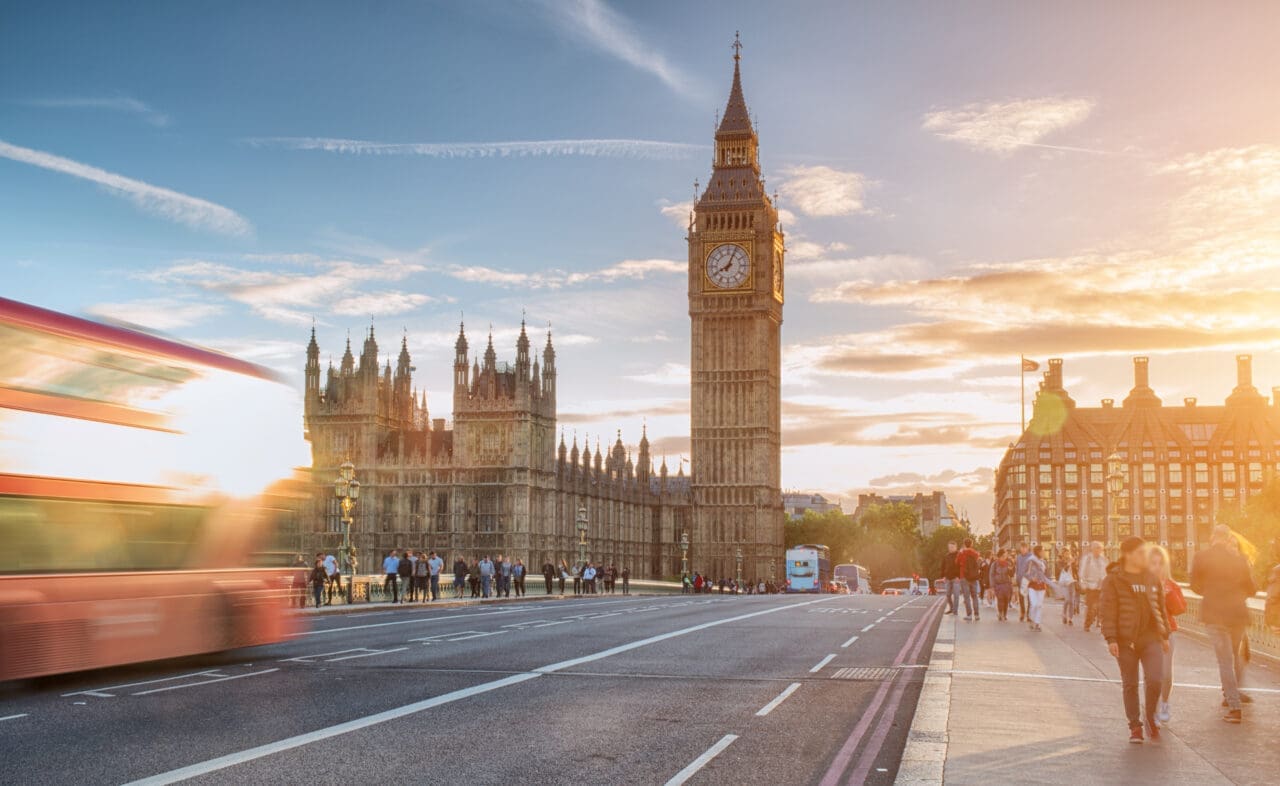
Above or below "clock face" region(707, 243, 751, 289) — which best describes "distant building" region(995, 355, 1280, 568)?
below

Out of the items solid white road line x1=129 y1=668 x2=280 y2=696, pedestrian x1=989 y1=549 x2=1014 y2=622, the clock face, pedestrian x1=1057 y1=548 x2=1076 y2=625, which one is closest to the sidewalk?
solid white road line x1=129 y1=668 x2=280 y2=696

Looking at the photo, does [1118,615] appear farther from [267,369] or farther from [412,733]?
[267,369]

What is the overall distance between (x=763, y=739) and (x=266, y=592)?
8.78 metres

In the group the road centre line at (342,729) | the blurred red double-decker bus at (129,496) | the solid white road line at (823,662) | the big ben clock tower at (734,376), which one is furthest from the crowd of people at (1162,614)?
the big ben clock tower at (734,376)

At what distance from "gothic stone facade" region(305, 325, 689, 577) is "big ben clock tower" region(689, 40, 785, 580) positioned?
17.1m

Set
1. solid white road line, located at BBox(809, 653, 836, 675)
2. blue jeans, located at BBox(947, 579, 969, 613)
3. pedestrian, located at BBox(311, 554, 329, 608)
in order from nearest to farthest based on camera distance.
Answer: solid white road line, located at BBox(809, 653, 836, 675) → blue jeans, located at BBox(947, 579, 969, 613) → pedestrian, located at BBox(311, 554, 329, 608)

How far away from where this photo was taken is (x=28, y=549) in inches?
501

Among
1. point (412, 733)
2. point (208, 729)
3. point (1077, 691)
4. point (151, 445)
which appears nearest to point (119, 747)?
point (208, 729)

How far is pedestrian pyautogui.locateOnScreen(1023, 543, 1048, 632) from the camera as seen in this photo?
79.5ft

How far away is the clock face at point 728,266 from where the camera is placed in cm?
10669

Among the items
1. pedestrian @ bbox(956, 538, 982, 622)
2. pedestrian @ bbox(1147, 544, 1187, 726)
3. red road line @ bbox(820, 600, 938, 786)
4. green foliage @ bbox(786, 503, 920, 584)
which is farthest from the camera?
green foliage @ bbox(786, 503, 920, 584)

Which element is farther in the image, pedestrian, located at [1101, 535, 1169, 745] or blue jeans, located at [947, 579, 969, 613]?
blue jeans, located at [947, 579, 969, 613]

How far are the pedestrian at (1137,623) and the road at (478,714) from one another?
2074 mm

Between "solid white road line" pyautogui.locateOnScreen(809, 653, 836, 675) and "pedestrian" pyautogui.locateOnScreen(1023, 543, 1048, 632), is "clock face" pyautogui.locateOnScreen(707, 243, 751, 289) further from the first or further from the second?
"solid white road line" pyautogui.locateOnScreen(809, 653, 836, 675)
